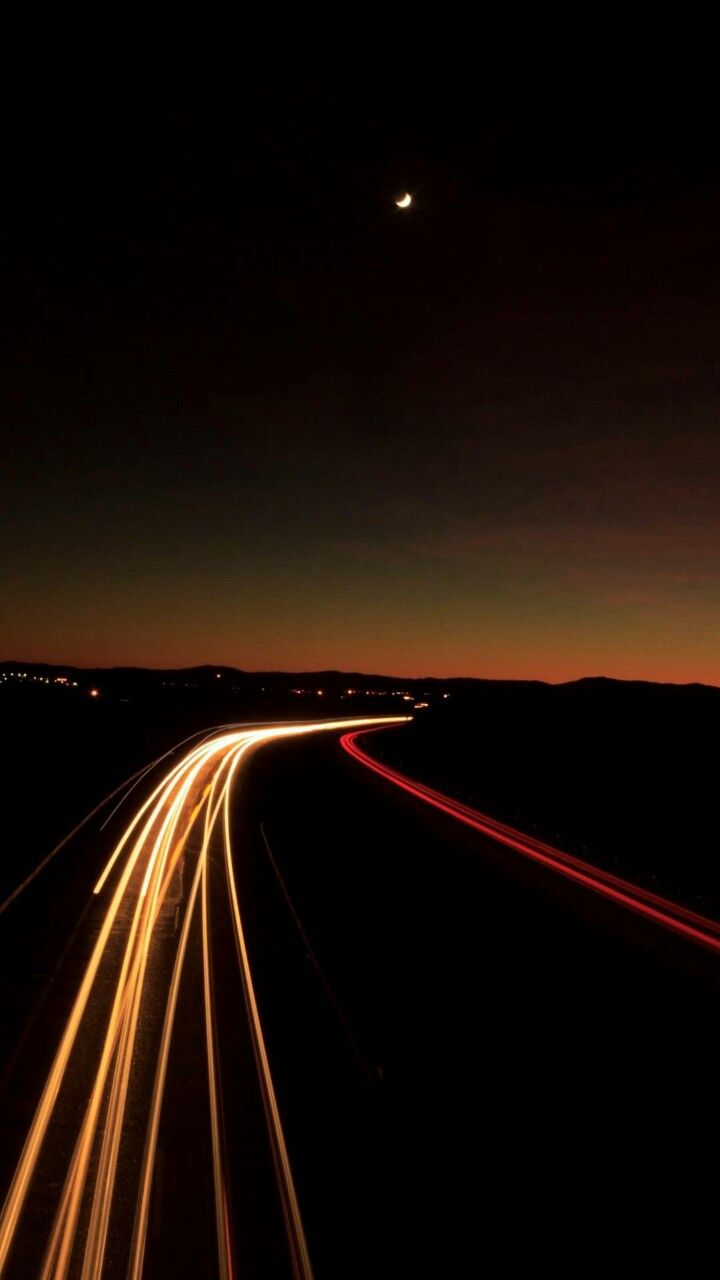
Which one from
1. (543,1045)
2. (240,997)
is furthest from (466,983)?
(240,997)

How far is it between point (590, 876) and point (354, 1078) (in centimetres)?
1435

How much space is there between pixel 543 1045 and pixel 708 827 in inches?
952

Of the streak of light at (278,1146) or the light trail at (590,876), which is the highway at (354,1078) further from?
the light trail at (590,876)

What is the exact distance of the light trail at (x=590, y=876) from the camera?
18.5m

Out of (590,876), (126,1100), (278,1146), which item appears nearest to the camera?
(278,1146)

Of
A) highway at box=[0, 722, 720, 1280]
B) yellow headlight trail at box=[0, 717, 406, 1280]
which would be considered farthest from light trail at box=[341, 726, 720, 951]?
yellow headlight trail at box=[0, 717, 406, 1280]

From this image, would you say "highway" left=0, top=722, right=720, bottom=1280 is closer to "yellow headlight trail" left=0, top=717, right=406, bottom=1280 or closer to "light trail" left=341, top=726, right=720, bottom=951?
"yellow headlight trail" left=0, top=717, right=406, bottom=1280

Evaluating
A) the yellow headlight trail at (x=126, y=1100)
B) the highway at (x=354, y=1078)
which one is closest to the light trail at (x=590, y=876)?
the highway at (x=354, y=1078)

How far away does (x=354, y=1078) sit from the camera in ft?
35.9

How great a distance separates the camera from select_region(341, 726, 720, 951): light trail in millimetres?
18547

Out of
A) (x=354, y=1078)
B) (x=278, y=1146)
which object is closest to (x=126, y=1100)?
(x=278, y=1146)

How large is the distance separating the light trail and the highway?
0.18m

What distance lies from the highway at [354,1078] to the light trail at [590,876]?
0.58ft

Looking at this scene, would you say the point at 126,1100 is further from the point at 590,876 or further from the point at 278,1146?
the point at 590,876
